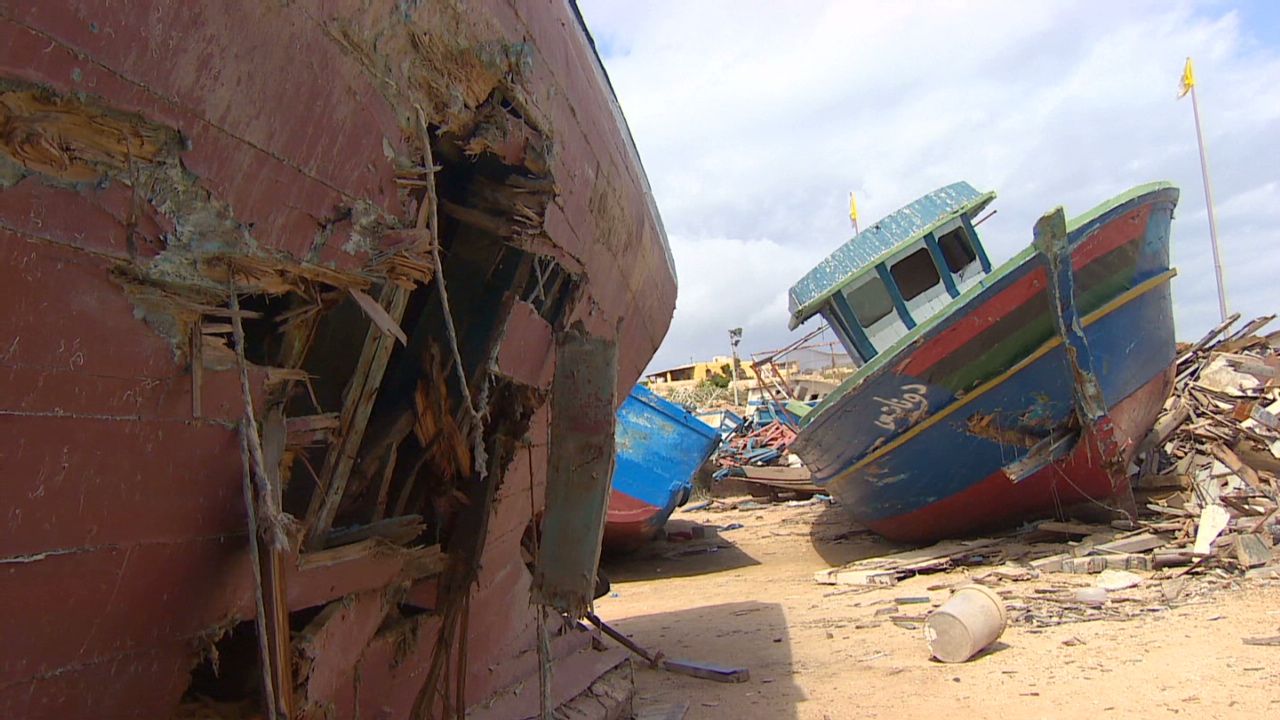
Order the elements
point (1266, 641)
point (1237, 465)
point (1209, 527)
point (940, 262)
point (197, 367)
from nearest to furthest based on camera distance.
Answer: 1. point (197, 367)
2. point (1266, 641)
3. point (1209, 527)
4. point (1237, 465)
5. point (940, 262)

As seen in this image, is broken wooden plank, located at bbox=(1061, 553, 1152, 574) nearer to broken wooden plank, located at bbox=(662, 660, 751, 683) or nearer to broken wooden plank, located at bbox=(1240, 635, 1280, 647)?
broken wooden plank, located at bbox=(1240, 635, 1280, 647)

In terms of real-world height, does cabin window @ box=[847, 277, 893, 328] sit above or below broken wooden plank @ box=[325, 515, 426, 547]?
above

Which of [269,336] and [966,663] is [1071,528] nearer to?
[966,663]

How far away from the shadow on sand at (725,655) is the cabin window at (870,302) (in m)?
3.81

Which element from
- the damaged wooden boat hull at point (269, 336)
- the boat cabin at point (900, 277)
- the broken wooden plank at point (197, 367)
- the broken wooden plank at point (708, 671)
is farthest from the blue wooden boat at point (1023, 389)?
the broken wooden plank at point (197, 367)

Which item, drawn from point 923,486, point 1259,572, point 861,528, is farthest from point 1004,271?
point 861,528

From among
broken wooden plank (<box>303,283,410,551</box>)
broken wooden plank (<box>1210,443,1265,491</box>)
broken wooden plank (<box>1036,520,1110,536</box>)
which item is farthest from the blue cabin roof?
broken wooden plank (<box>303,283,410,551</box>)

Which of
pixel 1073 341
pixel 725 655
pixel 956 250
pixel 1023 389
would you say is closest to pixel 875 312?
pixel 956 250

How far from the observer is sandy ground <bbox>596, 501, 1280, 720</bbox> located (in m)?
4.17

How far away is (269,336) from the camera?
2.03 meters

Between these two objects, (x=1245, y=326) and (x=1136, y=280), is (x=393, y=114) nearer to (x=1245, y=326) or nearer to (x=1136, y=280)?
(x=1136, y=280)

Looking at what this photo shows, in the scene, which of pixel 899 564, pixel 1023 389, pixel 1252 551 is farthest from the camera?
pixel 899 564

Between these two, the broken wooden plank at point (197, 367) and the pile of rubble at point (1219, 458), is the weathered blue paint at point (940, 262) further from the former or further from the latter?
the broken wooden plank at point (197, 367)

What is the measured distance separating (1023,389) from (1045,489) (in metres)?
1.13
